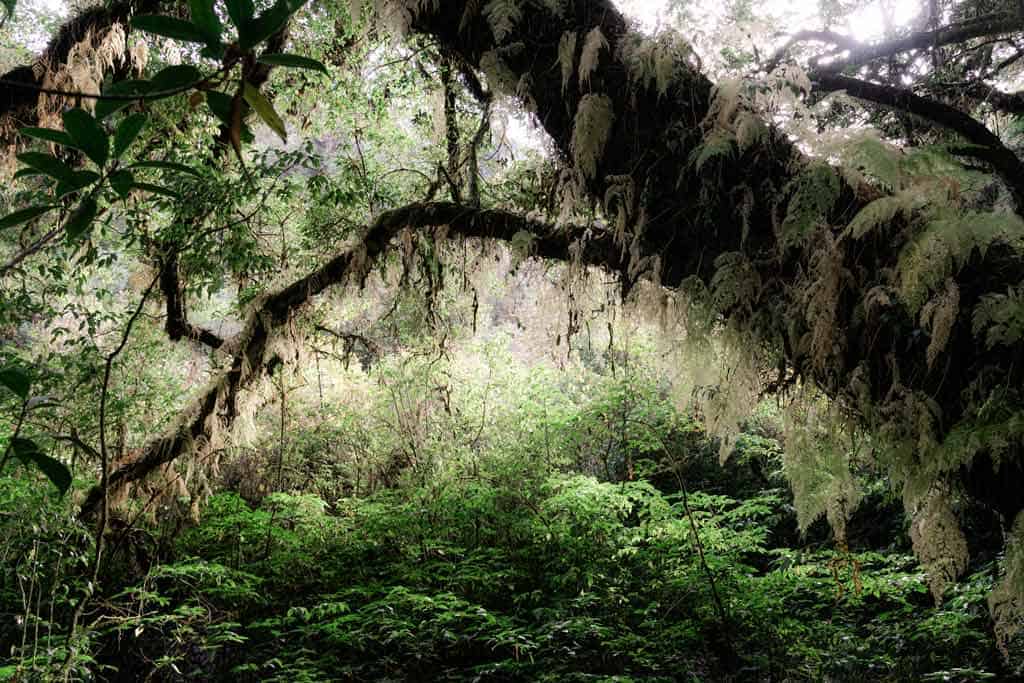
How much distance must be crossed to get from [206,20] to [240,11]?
38 mm

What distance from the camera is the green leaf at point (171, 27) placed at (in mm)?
773

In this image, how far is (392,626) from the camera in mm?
5809

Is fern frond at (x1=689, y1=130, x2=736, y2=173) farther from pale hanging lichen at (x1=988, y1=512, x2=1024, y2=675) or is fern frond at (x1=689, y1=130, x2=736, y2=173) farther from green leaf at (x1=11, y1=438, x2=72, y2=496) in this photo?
green leaf at (x1=11, y1=438, x2=72, y2=496)

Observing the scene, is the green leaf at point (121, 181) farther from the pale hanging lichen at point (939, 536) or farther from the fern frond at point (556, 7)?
the pale hanging lichen at point (939, 536)

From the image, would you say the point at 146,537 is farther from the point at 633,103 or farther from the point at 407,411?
the point at 633,103

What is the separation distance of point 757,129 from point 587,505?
524 cm

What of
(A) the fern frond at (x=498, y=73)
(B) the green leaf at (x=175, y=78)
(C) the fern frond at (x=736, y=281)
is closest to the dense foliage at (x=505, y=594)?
(A) the fern frond at (x=498, y=73)

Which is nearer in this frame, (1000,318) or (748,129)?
(1000,318)

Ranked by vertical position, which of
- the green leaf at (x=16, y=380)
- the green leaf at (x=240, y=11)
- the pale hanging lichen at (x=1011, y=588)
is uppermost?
the green leaf at (x=240, y=11)

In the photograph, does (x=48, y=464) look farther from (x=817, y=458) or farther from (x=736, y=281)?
(x=817, y=458)

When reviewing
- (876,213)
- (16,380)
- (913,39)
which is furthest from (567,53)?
(913,39)

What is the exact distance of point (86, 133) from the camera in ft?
2.80

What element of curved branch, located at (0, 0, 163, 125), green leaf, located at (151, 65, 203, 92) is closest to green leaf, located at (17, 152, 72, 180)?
green leaf, located at (151, 65, 203, 92)

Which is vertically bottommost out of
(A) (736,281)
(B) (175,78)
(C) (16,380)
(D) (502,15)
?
(C) (16,380)
